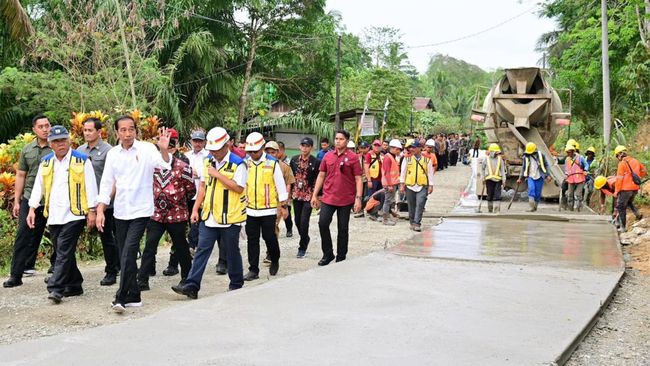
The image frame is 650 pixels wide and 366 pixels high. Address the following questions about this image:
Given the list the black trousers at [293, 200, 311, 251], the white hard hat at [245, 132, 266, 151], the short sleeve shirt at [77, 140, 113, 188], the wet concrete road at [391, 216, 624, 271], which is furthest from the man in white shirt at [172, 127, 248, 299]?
the black trousers at [293, 200, 311, 251]

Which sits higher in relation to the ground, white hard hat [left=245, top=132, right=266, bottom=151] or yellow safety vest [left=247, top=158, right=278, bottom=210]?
white hard hat [left=245, top=132, right=266, bottom=151]

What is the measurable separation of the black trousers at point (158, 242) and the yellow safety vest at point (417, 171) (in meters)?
5.91

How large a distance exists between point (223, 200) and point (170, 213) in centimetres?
54

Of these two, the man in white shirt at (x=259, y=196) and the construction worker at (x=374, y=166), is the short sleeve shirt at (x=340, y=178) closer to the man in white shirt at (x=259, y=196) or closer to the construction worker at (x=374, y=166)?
the man in white shirt at (x=259, y=196)

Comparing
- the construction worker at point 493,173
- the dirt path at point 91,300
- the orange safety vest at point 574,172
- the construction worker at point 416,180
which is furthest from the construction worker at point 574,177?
the dirt path at point 91,300

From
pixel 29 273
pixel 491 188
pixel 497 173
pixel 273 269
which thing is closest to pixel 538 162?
pixel 497 173

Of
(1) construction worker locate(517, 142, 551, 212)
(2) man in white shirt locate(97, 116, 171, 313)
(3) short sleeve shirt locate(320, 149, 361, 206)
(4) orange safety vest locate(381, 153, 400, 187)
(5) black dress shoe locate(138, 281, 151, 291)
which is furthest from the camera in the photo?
(1) construction worker locate(517, 142, 551, 212)

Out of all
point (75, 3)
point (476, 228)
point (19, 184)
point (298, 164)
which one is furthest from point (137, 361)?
point (75, 3)

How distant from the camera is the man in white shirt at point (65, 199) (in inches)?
267

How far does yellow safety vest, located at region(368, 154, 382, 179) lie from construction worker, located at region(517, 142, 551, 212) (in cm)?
308

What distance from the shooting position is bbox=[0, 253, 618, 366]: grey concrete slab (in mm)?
4672

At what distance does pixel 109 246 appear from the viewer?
307 inches

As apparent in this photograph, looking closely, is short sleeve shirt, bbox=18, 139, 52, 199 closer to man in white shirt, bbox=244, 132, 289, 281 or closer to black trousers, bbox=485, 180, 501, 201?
man in white shirt, bbox=244, 132, 289, 281

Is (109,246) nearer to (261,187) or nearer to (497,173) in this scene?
(261,187)
